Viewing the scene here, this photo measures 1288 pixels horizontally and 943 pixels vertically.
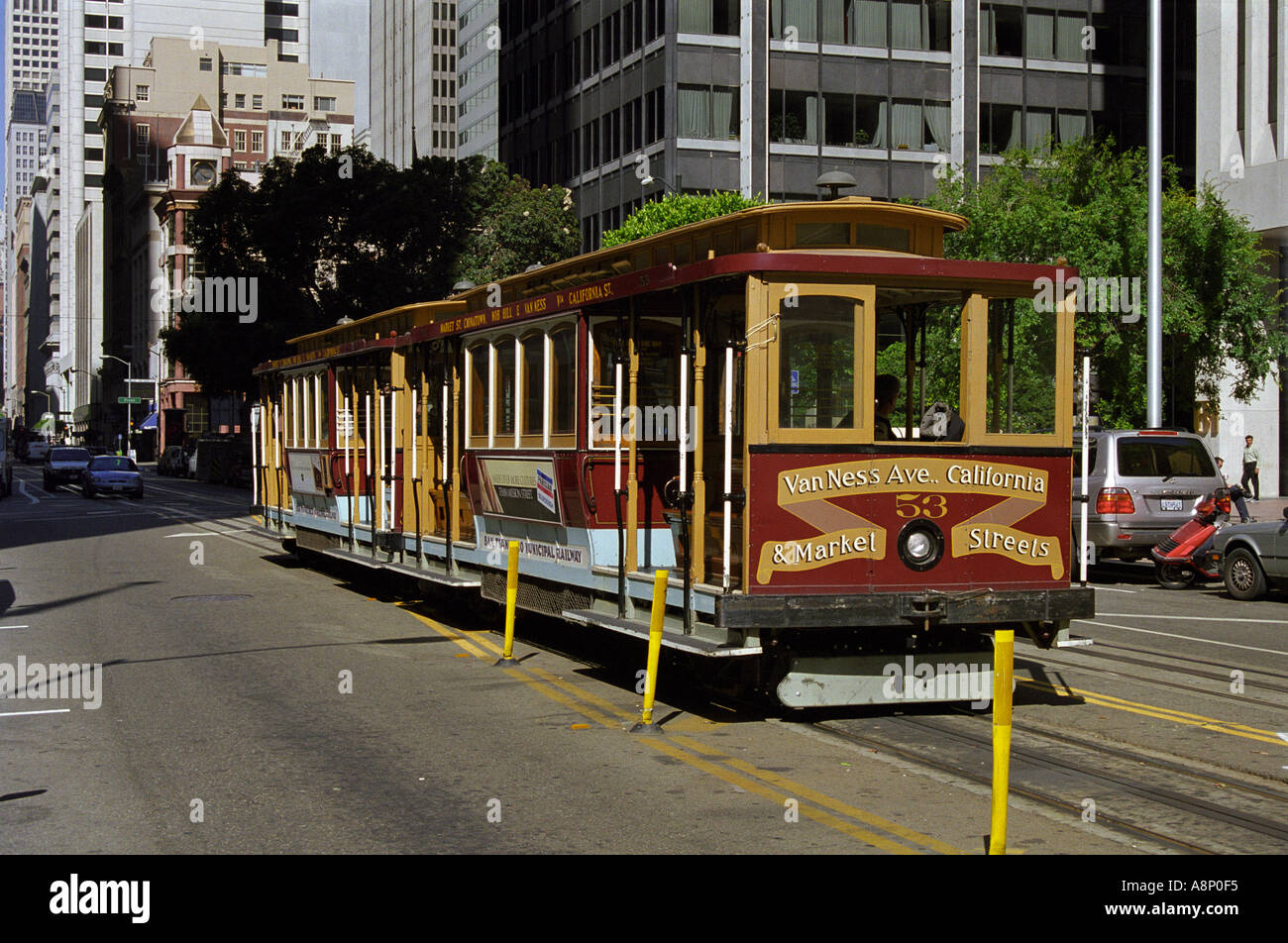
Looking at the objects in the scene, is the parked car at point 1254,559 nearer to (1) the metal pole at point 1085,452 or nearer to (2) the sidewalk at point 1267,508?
(1) the metal pole at point 1085,452

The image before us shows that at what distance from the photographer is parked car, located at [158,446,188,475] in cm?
8138

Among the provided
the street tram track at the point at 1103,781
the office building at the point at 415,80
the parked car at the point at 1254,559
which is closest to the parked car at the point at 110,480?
the parked car at the point at 1254,559

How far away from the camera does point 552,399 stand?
11.9 meters

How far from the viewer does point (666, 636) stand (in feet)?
31.5

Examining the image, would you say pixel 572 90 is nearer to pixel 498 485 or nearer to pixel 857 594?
pixel 498 485

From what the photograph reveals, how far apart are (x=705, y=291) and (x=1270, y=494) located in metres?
34.8

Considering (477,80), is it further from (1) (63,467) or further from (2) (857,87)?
(2) (857,87)

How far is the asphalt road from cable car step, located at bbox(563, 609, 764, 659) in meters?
0.57

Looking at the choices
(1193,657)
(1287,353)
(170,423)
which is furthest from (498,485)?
(170,423)

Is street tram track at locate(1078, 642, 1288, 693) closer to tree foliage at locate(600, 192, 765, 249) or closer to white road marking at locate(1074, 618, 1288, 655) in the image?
white road marking at locate(1074, 618, 1288, 655)

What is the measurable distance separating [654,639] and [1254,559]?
11.5 metres

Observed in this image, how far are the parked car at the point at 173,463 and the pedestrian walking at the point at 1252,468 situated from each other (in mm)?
60069

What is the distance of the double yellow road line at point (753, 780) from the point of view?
675 cm

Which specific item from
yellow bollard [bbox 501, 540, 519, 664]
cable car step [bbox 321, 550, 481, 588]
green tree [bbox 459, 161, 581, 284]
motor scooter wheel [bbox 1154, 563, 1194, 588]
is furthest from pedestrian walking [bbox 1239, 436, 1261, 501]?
yellow bollard [bbox 501, 540, 519, 664]
